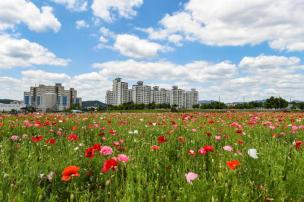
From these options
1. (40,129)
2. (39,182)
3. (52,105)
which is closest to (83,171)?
(39,182)

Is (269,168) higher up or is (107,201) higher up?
(269,168)

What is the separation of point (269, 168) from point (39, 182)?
226cm

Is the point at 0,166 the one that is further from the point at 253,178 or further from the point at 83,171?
the point at 253,178

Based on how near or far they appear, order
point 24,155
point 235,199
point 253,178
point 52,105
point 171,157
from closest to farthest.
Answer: point 235,199
point 253,178
point 24,155
point 171,157
point 52,105

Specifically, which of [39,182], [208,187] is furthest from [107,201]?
[208,187]

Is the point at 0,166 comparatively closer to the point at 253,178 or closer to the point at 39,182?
the point at 39,182

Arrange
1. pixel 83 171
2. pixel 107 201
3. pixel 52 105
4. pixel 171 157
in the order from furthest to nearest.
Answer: pixel 52 105 → pixel 171 157 → pixel 83 171 → pixel 107 201

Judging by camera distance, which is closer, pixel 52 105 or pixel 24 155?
pixel 24 155

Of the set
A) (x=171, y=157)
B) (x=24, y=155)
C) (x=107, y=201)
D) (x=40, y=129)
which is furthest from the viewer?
(x=40, y=129)

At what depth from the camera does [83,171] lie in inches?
143

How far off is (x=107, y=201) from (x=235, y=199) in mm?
1065

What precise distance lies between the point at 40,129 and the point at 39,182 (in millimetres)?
4770

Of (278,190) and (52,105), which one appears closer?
(278,190)

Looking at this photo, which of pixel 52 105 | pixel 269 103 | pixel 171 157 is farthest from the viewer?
pixel 52 105
